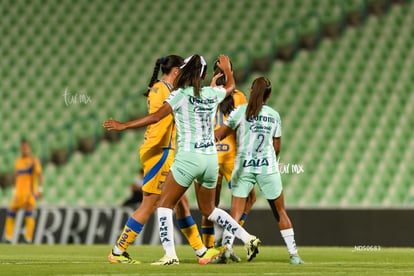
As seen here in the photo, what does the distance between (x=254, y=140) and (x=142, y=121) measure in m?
Answer: 1.68

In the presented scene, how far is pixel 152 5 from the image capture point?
2330 centimetres

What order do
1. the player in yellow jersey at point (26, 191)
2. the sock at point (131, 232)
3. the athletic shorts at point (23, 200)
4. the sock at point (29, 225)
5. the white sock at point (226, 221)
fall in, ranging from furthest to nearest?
the athletic shorts at point (23, 200) < the player in yellow jersey at point (26, 191) < the sock at point (29, 225) < the sock at point (131, 232) < the white sock at point (226, 221)

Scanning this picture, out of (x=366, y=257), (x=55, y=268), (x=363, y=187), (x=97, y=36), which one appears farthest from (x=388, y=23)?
(x=55, y=268)

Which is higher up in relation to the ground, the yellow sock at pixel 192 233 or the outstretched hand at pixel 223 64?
the outstretched hand at pixel 223 64

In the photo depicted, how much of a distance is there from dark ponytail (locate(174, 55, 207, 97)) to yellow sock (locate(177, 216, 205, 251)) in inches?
52.8

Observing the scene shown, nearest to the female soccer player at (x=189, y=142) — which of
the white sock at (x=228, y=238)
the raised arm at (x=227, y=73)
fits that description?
the raised arm at (x=227, y=73)

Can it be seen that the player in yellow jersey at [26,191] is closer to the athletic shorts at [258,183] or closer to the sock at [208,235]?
the sock at [208,235]

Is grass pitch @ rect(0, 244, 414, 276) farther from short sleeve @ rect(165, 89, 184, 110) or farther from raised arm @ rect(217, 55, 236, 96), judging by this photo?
raised arm @ rect(217, 55, 236, 96)

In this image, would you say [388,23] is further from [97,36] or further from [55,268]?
[55,268]

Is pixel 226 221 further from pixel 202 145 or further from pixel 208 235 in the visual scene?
pixel 208 235

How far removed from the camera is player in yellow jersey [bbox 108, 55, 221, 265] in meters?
9.27

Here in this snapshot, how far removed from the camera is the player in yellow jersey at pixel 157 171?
30.4 feet

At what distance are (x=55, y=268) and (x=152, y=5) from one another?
603 inches

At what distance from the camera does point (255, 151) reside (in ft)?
31.9
